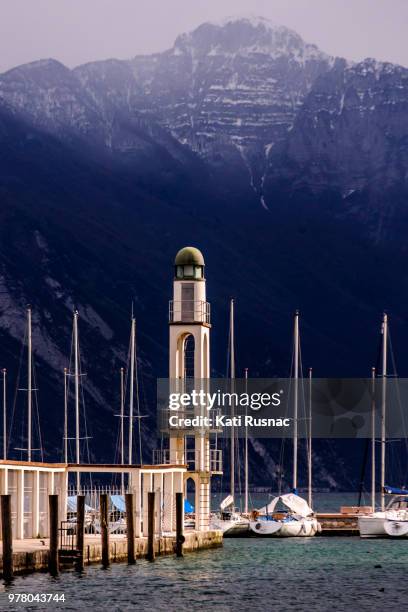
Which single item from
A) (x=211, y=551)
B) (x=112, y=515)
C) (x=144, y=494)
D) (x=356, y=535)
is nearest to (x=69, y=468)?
(x=144, y=494)

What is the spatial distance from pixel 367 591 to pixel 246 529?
154 ft

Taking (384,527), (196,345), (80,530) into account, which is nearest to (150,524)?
(80,530)

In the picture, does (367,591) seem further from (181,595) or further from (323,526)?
(323,526)

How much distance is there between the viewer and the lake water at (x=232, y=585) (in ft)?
234

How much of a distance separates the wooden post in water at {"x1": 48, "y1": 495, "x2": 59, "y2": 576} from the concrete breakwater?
0.79m

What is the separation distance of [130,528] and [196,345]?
55.4ft

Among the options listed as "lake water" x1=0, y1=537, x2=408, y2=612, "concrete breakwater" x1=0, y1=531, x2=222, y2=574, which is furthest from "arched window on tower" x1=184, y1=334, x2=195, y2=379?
"lake water" x1=0, y1=537, x2=408, y2=612

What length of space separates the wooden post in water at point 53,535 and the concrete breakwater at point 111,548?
0.79 metres

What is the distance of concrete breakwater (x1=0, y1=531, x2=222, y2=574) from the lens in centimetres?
7256

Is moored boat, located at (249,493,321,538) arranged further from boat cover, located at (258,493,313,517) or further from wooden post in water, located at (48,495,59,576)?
wooden post in water, located at (48,495,59,576)

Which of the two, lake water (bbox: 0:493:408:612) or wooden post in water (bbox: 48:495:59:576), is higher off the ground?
wooden post in water (bbox: 48:495:59:576)

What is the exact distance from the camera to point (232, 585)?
3167 inches

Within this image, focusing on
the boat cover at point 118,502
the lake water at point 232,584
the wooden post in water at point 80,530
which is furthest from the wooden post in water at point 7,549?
the boat cover at point 118,502

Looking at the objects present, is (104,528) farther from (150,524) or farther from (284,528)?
(284,528)
